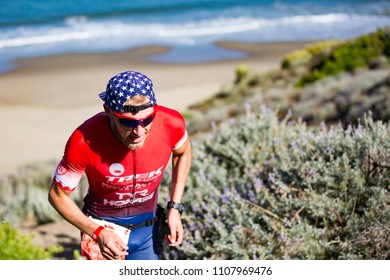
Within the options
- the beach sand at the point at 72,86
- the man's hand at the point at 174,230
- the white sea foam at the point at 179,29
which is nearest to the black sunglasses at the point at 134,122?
the man's hand at the point at 174,230

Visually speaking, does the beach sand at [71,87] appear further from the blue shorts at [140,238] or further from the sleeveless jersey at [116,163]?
the sleeveless jersey at [116,163]

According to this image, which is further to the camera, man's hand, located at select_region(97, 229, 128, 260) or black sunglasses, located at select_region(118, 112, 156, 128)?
man's hand, located at select_region(97, 229, 128, 260)

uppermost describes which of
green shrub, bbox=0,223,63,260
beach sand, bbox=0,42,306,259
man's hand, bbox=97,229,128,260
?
man's hand, bbox=97,229,128,260

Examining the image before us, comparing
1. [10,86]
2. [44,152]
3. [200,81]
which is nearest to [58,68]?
[10,86]

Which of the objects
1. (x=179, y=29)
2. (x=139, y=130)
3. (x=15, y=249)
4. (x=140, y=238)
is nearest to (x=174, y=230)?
(x=140, y=238)

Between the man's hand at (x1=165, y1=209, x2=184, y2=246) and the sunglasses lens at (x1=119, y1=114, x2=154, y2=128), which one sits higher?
the sunglasses lens at (x1=119, y1=114, x2=154, y2=128)

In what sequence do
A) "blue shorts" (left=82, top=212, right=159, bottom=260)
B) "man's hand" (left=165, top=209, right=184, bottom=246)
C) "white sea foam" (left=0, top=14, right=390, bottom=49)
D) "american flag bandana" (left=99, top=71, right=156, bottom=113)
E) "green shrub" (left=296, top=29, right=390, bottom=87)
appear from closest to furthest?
1. "american flag bandana" (left=99, top=71, right=156, bottom=113)
2. "man's hand" (left=165, top=209, right=184, bottom=246)
3. "blue shorts" (left=82, top=212, right=159, bottom=260)
4. "green shrub" (left=296, top=29, right=390, bottom=87)
5. "white sea foam" (left=0, top=14, right=390, bottom=49)

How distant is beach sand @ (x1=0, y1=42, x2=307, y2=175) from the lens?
44.2 ft

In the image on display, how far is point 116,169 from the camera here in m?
3.50

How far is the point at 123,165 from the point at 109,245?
0.45 meters

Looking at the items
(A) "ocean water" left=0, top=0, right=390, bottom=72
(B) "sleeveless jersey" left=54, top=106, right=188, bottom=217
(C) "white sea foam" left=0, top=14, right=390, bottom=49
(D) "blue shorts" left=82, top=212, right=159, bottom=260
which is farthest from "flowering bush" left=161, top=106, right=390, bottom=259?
(C) "white sea foam" left=0, top=14, right=390, bottom=49

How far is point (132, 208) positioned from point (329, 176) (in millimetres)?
1677

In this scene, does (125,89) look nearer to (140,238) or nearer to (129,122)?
(129,122)

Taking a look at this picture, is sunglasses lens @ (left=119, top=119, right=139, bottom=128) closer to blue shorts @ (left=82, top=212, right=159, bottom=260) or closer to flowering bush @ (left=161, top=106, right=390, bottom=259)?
blue shorts @ (left=82, top=212, right=159, bottom=260)
